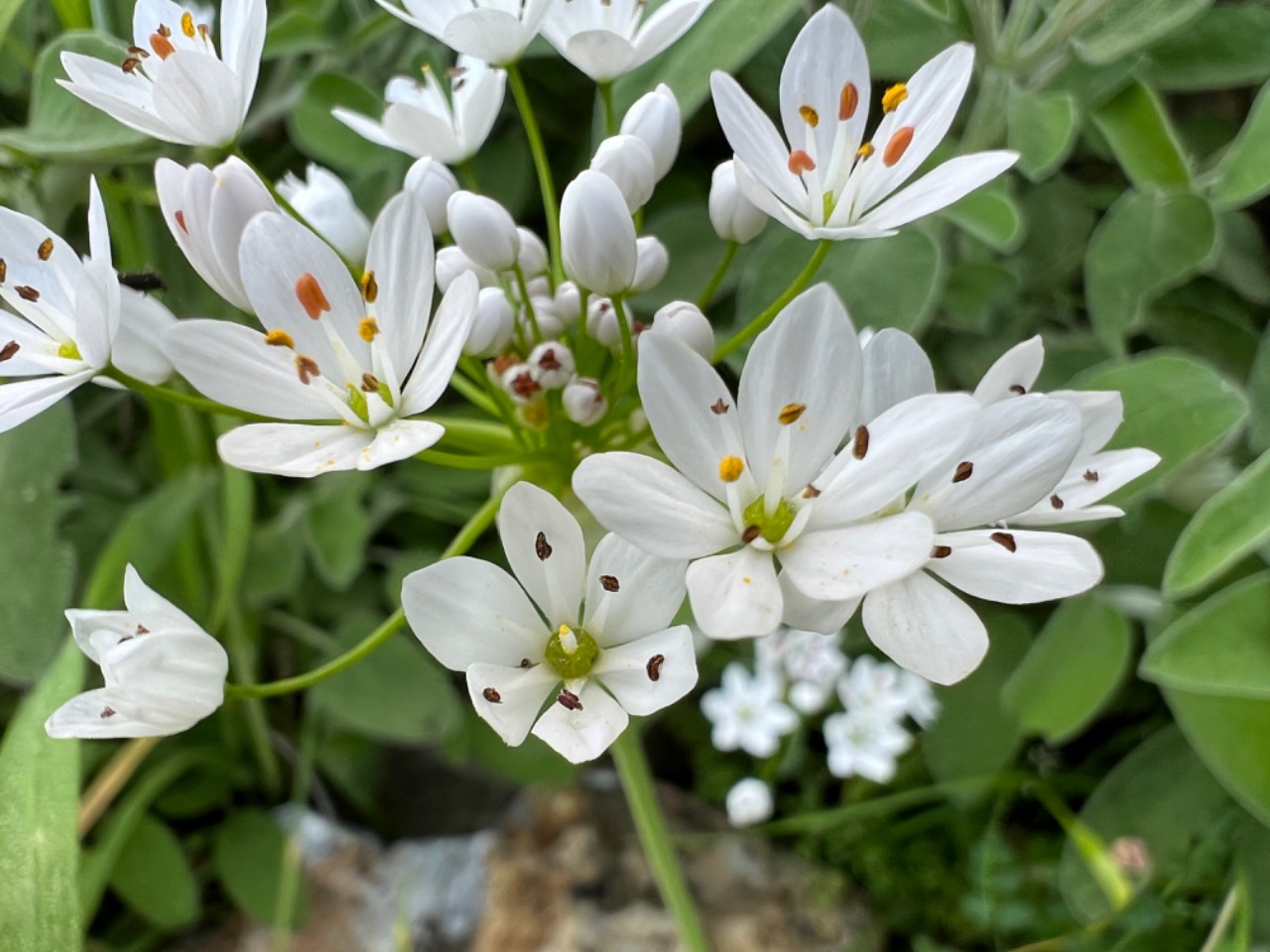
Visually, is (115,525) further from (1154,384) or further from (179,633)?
(1154,384)

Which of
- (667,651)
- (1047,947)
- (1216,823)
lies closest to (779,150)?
(667,651)

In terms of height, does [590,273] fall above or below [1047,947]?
above

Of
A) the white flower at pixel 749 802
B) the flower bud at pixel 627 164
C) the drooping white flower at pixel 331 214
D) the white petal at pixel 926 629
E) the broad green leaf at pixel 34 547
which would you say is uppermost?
the flower bud at pixel 627 164

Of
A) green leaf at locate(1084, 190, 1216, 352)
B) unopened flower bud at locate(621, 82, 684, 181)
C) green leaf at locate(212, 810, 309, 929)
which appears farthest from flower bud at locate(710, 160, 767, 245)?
green leaf at locate(212, 810, 309, 929)

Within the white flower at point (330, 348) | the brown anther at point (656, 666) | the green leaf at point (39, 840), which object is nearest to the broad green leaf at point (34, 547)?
the green leaf at point (39, 840)

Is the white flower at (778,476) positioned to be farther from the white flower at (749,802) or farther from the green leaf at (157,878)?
the green leaf at (157,878)

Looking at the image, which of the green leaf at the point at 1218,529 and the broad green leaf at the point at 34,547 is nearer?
the green leaf at the point at 1218,529
